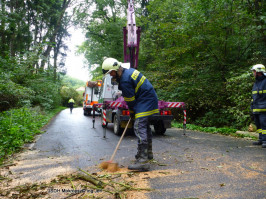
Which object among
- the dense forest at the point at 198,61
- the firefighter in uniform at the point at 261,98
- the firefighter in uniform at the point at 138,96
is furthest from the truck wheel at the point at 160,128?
the firefighter in uniform at the point at 138,96

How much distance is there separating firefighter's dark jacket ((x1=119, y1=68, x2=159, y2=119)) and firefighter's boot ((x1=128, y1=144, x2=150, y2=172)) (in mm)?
587

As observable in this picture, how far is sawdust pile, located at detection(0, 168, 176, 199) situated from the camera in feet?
9.16

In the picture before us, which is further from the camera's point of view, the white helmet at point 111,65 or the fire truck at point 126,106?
the fire truck at point 126,106

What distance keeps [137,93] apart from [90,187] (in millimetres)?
1865

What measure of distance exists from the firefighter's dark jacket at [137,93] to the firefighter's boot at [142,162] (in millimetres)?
587

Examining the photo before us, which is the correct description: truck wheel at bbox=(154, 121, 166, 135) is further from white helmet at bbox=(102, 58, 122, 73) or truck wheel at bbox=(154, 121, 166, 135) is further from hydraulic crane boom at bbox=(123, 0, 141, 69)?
white helmet at bbox=(102, 58, 122, 73)

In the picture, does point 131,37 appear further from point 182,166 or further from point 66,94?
point 66,94

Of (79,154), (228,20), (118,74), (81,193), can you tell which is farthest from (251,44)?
(81,193)

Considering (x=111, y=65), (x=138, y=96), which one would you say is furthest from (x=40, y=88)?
(x=138, y=96)

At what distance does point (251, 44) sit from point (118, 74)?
28.1 ft

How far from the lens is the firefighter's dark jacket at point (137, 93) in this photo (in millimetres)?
4051

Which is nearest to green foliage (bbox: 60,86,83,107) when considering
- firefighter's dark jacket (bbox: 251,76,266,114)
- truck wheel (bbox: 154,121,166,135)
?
truck wheel (bbox: 154,121,166,135)

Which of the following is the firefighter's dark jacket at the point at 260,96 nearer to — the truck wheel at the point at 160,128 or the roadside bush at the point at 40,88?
the truck wheel at the point at 160,128

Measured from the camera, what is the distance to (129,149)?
221 inches
